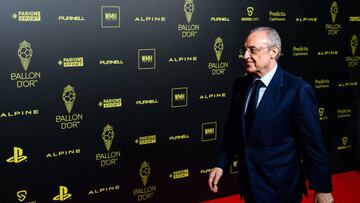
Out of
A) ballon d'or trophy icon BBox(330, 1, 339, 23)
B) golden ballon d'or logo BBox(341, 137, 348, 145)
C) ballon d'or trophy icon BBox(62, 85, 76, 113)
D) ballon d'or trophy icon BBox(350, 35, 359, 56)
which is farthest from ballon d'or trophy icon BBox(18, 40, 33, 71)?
golden ballon d'or logo BBox(341, 137, 348, 145)

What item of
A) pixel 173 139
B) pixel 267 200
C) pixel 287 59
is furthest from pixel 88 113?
pixel 287 59

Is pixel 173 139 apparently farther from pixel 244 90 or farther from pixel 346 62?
pixel 346 62

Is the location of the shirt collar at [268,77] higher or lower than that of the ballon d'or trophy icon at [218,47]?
lower

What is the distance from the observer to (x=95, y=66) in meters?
3.50

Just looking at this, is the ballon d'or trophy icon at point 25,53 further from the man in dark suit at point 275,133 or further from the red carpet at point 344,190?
the red carpet at point 344,190

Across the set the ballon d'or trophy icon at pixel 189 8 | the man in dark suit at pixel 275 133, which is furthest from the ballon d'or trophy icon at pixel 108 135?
the man in dark suit at pixel 275 133

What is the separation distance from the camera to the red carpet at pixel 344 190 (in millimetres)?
4188

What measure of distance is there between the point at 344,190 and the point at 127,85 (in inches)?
90.6

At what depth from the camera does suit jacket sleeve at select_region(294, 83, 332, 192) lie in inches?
94.0

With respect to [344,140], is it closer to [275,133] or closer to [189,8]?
[189,8]

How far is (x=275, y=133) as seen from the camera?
8.04 ft

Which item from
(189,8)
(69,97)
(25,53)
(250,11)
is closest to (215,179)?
(69,97)

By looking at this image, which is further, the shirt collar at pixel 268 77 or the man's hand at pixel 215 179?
the man's hand at pixel 215 179

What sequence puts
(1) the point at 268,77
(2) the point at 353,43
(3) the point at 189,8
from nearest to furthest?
(1) the point at 268,77 → (3) the point at 189,8 → (2) the point at 353,43
